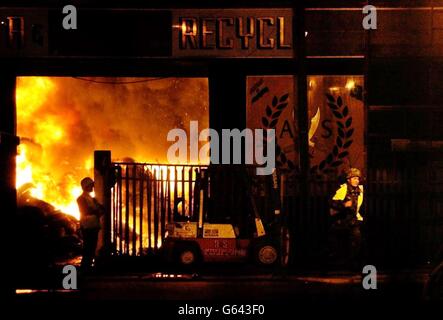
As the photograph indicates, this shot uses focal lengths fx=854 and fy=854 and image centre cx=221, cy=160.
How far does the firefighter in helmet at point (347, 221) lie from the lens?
591 inches

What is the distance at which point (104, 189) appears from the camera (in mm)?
15148

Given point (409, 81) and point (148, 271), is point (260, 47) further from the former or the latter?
point (148, 271)

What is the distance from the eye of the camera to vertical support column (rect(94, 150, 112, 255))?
15102mm

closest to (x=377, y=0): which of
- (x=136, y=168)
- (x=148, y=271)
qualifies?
(x=136, y=168)

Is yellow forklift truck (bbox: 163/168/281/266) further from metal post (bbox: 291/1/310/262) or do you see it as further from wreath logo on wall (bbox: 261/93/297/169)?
wreath logo on wall (bbox: 261/93/297/169)

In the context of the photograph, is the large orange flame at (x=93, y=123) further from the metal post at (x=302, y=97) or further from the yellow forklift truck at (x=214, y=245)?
the yellow forklift truck at (x=214, y=245)

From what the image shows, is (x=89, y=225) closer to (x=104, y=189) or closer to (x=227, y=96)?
(x=104, y=189)

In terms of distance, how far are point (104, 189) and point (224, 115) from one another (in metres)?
3.47

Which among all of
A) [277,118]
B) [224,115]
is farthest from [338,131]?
[224,115]
